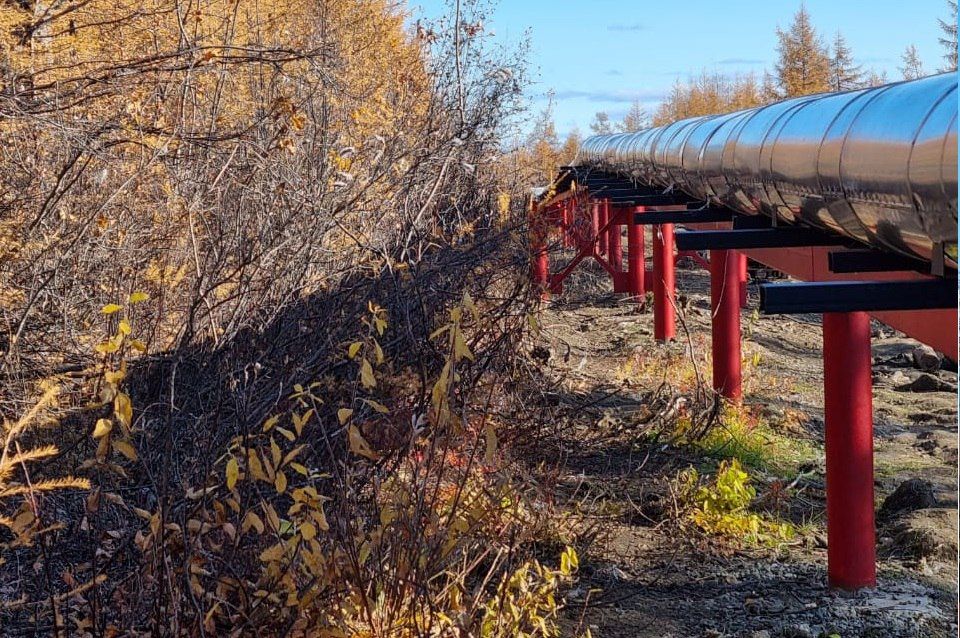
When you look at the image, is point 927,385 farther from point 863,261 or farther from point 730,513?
point 863,261

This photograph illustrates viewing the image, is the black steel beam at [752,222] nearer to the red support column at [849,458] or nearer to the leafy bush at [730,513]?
the red support column at [849,458]

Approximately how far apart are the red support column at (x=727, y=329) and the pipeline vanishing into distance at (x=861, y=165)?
3.21 metres

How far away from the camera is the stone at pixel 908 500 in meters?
6.79

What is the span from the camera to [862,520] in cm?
544

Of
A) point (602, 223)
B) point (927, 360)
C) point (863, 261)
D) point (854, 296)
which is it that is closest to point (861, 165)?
point (863, 261)

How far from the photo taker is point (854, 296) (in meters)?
3.17

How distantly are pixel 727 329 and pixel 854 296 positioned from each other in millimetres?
6496

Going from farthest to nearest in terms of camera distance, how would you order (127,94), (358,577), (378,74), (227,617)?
(378,74)
(127,94)
(227,617)
(358,577)

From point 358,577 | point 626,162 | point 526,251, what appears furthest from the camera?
point 626,162

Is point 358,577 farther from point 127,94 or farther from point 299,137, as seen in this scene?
point 299,137

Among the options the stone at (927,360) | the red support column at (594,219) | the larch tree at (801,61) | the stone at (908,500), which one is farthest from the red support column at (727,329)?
the larch tree at (801,61)

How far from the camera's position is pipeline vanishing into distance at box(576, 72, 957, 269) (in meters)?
2.91

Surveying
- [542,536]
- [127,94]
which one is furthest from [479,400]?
[127,94]

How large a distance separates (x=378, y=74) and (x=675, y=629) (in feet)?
30.5
